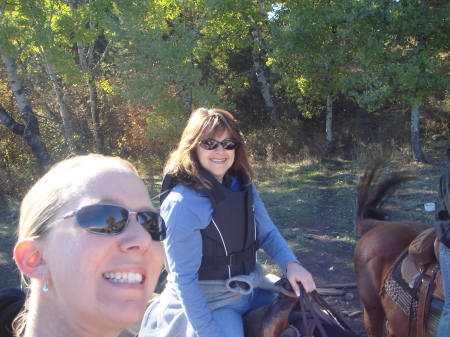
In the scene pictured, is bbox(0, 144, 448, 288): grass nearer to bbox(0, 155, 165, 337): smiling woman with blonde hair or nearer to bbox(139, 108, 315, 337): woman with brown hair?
bbox(139, 108, 315, 337): woman with brown hair

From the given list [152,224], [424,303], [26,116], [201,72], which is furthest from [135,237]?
[201,72]

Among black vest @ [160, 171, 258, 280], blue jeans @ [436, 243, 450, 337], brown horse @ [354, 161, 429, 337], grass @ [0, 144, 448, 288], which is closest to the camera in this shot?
black vest @ [160, 171, 258, 280]

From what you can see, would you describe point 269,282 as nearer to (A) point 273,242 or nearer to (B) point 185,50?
(A) point 273,242

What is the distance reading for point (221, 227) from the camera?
2.28m

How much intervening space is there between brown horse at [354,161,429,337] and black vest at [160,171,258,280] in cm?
153

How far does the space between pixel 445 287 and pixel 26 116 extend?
422 inches

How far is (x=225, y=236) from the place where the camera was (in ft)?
7.52

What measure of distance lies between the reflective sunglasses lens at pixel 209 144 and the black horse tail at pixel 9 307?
51.5 inches

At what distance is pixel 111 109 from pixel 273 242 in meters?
15.2

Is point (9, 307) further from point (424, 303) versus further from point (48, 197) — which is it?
point (424, 303)

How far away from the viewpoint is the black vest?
7.43 ft

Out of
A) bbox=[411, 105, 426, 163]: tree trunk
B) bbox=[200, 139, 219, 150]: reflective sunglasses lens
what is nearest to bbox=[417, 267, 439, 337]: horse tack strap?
bbox=[200, 139, 219, 150]: reflective sunglasses lens

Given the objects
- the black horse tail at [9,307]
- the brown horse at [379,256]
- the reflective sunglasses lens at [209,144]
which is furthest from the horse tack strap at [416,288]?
the black horse tail at [9,307]

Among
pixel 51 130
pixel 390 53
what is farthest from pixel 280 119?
pixel 51 130
